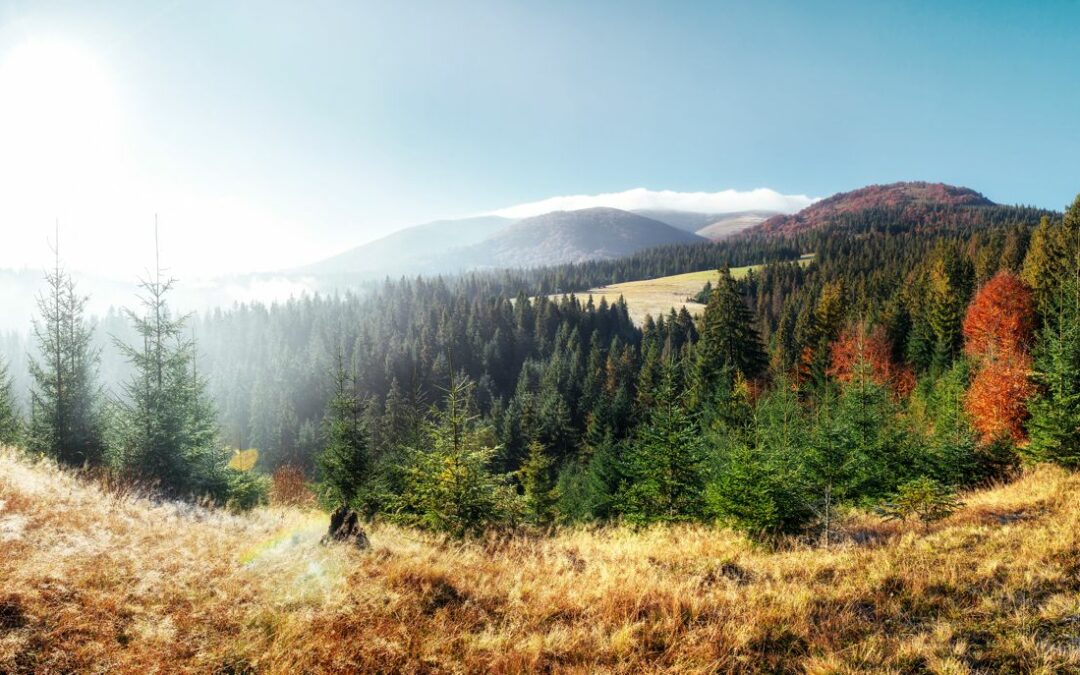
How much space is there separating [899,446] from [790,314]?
84.5m

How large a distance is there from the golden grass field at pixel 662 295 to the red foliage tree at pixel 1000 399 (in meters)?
110

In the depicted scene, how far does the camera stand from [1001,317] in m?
42.5

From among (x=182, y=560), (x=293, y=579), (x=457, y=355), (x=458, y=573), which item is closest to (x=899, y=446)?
(x=458, y=573)

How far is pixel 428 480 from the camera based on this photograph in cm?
1301

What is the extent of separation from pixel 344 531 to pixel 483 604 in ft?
10.4

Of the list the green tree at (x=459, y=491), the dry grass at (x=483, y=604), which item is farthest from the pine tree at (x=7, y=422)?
the green tree at (x=459, y=491)

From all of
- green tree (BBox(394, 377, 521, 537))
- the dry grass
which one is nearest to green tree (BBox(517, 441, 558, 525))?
green tree (BBox(394, 377, 521, 537))

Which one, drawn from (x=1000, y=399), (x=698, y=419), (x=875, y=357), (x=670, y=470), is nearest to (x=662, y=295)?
(x=875, y=357)

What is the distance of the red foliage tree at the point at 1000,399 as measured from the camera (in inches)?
1085

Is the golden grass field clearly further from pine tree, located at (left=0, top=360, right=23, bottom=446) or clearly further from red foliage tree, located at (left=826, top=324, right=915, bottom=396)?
pine tree, located at (left=0, top=360, right=23, bottom=446)

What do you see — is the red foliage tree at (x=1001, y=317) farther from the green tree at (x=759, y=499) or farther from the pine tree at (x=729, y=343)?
the green tree at (x=759, y=499)

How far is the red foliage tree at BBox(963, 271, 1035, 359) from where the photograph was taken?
41094mm

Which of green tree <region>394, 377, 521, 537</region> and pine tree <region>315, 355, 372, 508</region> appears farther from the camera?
pine tree <region>315, 355, 372, 508</region>

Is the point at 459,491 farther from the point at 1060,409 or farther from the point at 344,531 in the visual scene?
the point at 1060,409
